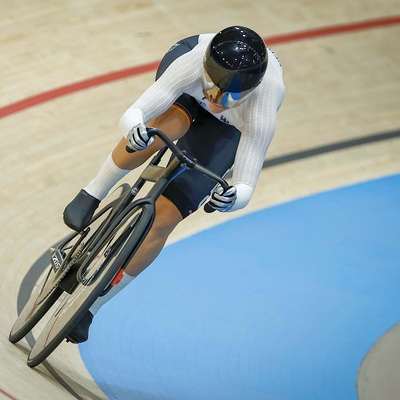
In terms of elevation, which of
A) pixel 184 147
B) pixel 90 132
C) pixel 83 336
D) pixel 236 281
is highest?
pixel 184 147

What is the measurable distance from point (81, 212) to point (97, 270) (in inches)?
13.2

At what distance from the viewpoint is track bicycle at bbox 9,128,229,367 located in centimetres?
388

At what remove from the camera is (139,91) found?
21.6 ft

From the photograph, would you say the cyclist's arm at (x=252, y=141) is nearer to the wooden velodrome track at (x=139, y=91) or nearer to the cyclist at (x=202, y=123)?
the cyclist at (x=202, y=123)

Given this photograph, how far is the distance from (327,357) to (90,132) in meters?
2.22

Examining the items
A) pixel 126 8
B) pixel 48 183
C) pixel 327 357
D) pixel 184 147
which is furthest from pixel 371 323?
pixel 126 8

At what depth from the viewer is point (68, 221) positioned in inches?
166

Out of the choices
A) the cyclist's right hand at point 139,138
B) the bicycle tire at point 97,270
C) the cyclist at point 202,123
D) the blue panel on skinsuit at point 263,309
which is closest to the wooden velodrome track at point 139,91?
the blue panel on skinsuit at point 263,309

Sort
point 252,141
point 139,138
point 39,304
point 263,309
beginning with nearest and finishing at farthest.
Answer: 1. point 139,138
2. point 252,141
3. point 39,304
4. point 263,309

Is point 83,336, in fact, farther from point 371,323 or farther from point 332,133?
point 332,133

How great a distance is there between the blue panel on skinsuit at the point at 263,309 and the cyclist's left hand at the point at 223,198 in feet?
3.64

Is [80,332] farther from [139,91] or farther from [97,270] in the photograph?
[139,91]

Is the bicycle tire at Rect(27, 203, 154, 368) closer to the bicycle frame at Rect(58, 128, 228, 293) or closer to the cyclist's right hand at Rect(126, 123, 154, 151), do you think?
the bicycle frame at Rect(58, 128, 228, 293)

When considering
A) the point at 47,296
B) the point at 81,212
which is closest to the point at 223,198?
the point at 81,212
